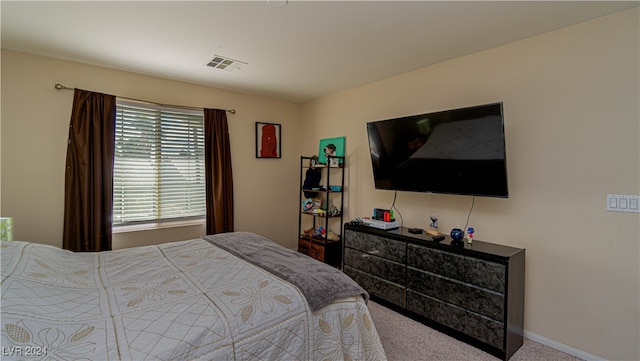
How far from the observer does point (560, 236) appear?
7.37 ft

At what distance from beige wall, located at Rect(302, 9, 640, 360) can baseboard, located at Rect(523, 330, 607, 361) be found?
27 millimetres

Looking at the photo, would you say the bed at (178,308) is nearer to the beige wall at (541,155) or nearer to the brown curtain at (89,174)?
the brown curtain at (89,174)

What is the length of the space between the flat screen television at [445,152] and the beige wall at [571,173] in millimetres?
325

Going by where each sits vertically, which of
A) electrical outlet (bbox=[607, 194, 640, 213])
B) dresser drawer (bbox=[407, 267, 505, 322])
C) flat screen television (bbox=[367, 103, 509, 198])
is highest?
flat screen television (bbox=[367, 103, 509, 198])

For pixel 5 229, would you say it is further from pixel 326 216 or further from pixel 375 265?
pixel 375 265

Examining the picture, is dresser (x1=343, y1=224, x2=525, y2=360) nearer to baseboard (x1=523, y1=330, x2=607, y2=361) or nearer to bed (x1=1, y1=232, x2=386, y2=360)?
baseboard (x1=523, y1=330, x2=607, y2=361)

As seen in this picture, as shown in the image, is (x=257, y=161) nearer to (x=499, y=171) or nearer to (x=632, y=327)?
(x=499, y=171)

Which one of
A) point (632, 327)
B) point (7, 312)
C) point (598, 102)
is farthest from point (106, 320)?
point (598, 102)

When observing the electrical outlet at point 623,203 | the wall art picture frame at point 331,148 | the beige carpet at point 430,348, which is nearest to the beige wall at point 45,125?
the wall art picture frame at point 331,148

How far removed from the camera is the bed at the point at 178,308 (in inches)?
45.3

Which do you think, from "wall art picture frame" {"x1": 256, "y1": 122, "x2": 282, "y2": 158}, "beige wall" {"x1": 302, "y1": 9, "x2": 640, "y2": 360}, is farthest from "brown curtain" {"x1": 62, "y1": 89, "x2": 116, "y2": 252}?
"beige wall" {"x1": 302, "y1": 9, "x2": 640, "y2": 360}

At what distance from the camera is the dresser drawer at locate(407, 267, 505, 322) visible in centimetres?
214

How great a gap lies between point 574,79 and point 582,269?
1.40m

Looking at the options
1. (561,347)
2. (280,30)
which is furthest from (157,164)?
(561,347)
